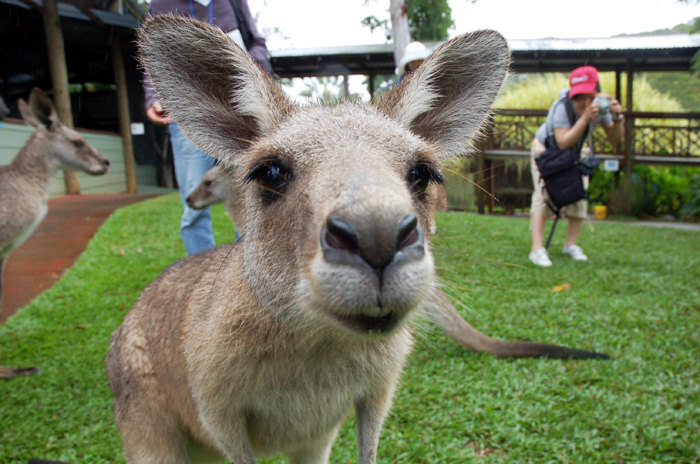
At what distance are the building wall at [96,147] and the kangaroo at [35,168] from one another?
518 cm

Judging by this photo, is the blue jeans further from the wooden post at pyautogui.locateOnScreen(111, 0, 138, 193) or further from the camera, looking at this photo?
the wooden post at pyautogui.locateOnScreen(111, 0, 138, 193)

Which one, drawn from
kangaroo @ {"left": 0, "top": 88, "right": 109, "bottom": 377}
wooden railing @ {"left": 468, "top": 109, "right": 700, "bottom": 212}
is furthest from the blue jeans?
wooden railing @ {"left": 468, "top": 109, "right": 700, "bottom": 212}

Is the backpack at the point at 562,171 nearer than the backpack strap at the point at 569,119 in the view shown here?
No

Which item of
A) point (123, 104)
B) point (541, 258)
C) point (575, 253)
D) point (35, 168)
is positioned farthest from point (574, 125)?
point (123, 104)

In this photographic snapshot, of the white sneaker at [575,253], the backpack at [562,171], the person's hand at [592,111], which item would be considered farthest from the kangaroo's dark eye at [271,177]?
the white sneaker at [575,253]

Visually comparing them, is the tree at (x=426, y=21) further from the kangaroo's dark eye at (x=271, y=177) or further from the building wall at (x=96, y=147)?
the kangaroo's dark eye at (x=271, y=177)

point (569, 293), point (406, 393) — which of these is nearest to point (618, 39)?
point (569, 293)

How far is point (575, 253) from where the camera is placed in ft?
23.0

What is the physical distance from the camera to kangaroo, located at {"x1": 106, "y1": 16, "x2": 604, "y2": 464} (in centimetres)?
125

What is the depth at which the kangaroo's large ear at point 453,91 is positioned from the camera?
1968 mm

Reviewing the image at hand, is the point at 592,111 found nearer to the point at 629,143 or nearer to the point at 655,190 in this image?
the point at 629,143

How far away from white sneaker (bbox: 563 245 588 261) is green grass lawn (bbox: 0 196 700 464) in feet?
2.84

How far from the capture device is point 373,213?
1.19 m

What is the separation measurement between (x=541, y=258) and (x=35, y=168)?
6469mm
